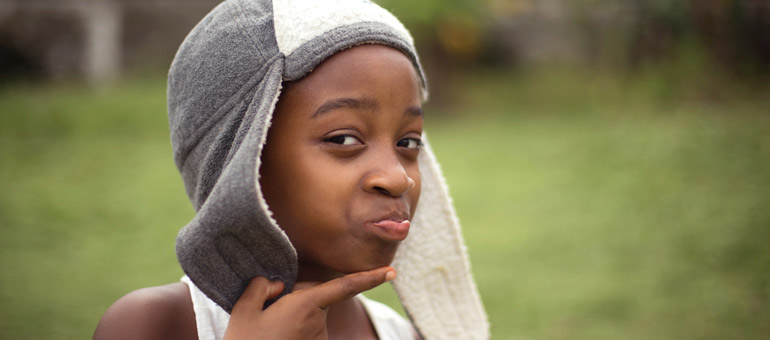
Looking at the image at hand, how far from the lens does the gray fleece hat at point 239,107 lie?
3.82ft

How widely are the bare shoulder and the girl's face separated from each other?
A: 11.1 inches

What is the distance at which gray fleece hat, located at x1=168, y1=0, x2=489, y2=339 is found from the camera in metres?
1.16

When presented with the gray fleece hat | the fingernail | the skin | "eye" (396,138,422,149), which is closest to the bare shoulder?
the skin

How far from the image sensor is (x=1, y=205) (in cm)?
471

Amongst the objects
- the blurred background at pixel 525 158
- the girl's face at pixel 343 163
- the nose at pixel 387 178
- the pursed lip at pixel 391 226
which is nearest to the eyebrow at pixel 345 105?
the girl's face at pixel 343 163

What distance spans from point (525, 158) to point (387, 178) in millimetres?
6146

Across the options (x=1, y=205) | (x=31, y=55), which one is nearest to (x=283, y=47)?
(x=1, y=205)

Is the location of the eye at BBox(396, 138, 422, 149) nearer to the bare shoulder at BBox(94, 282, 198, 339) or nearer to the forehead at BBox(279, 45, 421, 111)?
the forehead at BBox(279, 45, 421, 111)

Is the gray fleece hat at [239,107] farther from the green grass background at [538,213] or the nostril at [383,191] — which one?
the green grass background at [538,213]

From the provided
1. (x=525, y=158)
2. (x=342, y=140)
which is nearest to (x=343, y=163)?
(x=342, y=140)

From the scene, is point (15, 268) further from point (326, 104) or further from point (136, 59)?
point (136, 59)

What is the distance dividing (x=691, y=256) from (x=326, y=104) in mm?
3537

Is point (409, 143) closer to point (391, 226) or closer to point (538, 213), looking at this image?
point (391, 226)

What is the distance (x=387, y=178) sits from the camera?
125cm
